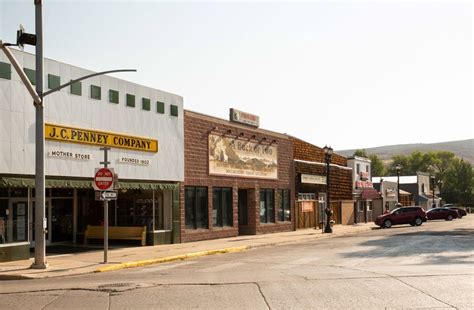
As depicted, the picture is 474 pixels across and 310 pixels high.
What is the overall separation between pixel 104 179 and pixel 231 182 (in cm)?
1489

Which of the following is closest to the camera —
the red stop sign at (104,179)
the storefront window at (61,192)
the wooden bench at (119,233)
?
the red stop sign at (104,179)

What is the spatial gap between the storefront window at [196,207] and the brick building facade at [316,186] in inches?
467

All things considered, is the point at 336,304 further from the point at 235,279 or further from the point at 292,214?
the point at 292,214

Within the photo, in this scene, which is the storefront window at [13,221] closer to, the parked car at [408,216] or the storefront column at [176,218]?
the storefront column at [176,218]

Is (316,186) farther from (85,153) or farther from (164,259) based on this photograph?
(164,259)

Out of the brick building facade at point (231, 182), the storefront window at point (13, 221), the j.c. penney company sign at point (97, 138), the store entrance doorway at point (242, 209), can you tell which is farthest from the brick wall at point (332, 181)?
the storefront window at point (13, 221)

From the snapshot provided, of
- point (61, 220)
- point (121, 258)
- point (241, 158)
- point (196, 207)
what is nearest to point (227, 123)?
point (241, 158)

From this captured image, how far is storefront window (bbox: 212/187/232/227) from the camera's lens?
32.5m

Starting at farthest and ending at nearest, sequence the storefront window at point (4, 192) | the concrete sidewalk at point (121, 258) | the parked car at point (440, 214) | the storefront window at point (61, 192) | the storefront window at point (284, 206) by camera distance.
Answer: the parked car at point (440, 214)
the storefront window at point (284, 206)
the storefront window at point (61, 192)
the storefront window at point (4, 192)
the concrete sidewalk at point (121, 258)

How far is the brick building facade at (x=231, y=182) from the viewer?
3044 cm

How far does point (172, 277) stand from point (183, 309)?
5276 millimetres

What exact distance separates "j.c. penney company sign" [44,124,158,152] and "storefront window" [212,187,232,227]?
6.14 metres

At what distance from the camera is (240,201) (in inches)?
1454

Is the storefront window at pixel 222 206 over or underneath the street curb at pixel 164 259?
over
